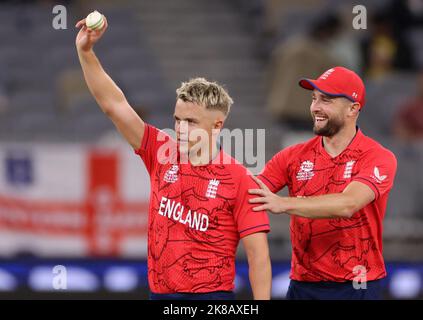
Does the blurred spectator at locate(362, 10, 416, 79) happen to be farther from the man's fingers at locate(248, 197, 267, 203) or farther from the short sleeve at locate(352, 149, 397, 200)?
the man's fingers at locate(248, 197, 267, 203)

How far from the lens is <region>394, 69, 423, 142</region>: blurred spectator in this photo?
36.6 ft

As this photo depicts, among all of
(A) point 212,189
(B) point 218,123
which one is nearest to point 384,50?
(B) point 218,123

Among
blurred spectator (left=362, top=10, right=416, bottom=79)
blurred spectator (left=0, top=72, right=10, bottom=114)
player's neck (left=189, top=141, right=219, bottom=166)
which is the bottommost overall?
player's neck (left=189, top=141, right=219, bottom=166)

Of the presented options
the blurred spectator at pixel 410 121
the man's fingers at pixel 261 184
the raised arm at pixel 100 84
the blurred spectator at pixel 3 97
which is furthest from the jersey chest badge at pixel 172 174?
the blurred spectator at pixel 3 97

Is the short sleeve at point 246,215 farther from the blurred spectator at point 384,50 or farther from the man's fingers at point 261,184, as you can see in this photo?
the blurred spectator at point 384,50

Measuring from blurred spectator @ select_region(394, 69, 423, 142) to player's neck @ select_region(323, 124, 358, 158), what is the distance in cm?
530

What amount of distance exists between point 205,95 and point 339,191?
95 cm

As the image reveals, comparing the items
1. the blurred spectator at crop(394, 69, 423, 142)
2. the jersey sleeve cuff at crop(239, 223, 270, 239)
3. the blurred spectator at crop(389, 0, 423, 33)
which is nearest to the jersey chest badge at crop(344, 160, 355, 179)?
the jersey sleeve cuff at crop(239, 223, 270, 239)

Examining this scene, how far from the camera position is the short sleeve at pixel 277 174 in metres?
5.92

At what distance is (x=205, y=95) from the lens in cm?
534

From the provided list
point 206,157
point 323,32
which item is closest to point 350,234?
point 206,157

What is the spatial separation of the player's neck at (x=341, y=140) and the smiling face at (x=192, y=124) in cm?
83

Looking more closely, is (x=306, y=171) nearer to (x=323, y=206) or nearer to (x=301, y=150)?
(x=301, y=150)
